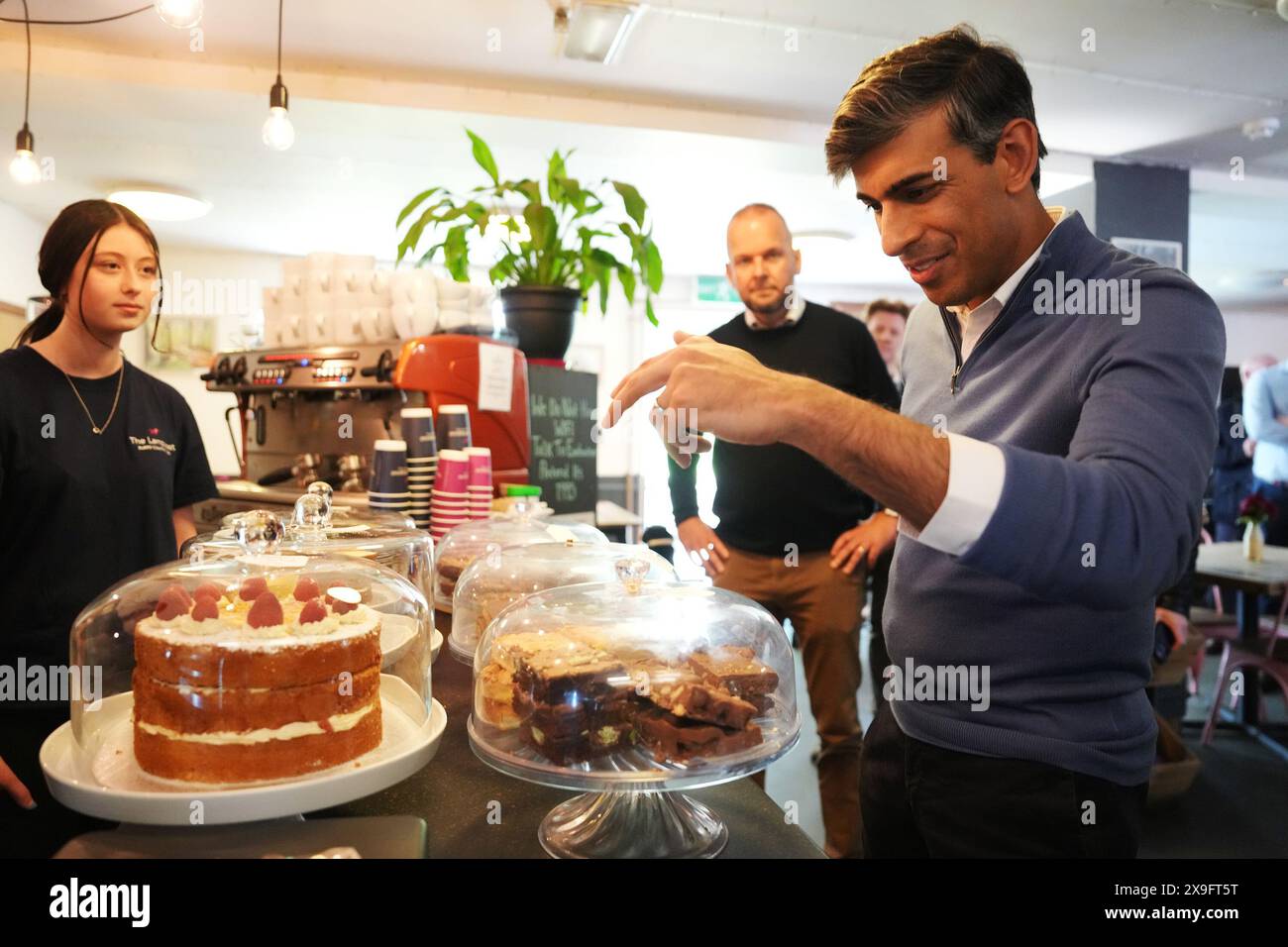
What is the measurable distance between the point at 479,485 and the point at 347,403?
892mm

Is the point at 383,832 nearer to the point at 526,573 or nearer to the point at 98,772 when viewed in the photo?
the point at 98,772

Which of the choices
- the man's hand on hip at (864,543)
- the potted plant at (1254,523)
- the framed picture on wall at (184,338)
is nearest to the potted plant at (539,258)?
the man's hand on hip at (864,543)

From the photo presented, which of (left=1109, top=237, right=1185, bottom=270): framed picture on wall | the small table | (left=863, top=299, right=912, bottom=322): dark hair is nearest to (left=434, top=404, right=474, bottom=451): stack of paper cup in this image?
(left=863, top=299, right=912, bottom=322): dark hair

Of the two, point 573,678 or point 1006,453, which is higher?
point 1006,453

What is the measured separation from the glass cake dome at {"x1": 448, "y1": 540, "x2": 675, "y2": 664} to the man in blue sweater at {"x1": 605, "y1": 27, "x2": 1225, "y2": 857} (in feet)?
1.40

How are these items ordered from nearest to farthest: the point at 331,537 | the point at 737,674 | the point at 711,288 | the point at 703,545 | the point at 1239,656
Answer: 1. the point at 737,674
2. the point at 331,537
3. the point at 703,545
4. the point at 1239,656
5. the point at 711,288

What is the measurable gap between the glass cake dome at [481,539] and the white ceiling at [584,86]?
3022 millimetres

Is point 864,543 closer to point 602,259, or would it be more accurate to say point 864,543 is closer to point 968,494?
point 602,259

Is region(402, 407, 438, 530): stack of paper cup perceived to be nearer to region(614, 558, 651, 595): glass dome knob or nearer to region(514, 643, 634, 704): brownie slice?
region(614, 558, 651, 595): glass dome knob

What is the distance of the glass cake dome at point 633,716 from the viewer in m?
0.96

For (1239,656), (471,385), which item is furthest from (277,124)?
(1239,656)

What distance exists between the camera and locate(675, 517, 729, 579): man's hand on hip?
9.62 feet

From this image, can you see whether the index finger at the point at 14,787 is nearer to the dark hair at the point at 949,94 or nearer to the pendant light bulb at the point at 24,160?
the dark hair at the point at 949,94

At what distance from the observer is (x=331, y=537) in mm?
1716
